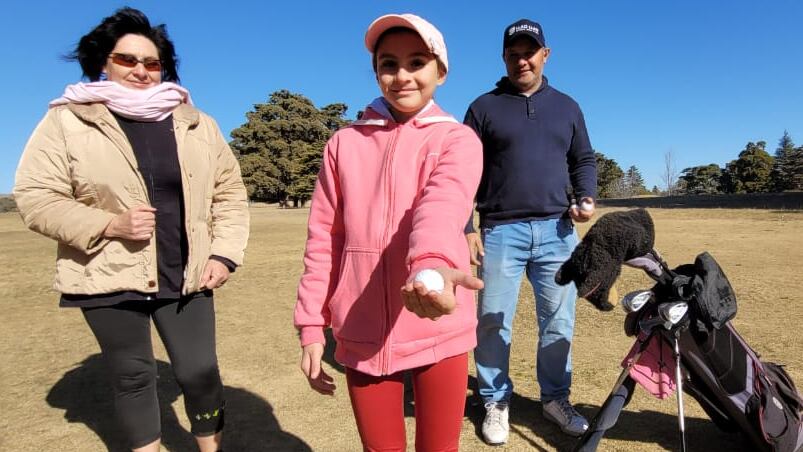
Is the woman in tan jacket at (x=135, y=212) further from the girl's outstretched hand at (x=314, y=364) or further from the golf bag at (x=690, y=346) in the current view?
the golf bag at (x=690, y=346)

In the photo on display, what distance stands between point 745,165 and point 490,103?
5670cm

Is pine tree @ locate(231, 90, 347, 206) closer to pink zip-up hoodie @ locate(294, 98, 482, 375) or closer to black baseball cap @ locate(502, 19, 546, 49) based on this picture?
black baseball cap @ locate(502, 19, 546, 49)

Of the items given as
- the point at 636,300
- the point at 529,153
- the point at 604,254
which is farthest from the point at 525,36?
the point at 636,300

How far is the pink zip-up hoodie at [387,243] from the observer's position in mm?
1560

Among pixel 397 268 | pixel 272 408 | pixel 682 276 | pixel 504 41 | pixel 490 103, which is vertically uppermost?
pixel 504 41

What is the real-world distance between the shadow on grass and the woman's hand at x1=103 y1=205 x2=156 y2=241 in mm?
1194

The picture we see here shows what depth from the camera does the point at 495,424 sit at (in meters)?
2.96

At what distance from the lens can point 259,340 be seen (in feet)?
16.8

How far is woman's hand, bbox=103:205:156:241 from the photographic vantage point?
2127 mm

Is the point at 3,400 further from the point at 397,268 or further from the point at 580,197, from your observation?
the point at 580,197

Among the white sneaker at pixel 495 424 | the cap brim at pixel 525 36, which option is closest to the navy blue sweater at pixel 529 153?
the cap brim at pixel 525 36

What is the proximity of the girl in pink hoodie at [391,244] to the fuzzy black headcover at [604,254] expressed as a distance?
64 cm

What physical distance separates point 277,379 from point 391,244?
9.51 ft

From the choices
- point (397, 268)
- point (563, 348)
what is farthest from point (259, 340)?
point (397, 268)
